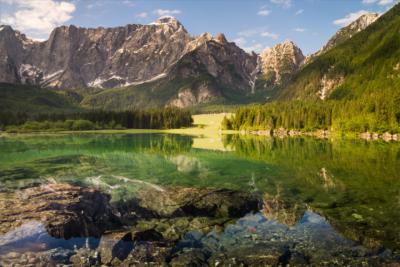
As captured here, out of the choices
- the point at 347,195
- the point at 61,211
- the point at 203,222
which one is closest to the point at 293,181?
the point at 347,195

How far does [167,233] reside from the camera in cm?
2611

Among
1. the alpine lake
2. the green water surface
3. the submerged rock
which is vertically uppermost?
the submerged rock

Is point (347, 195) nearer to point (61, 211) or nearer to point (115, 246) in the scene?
point (115, 246)

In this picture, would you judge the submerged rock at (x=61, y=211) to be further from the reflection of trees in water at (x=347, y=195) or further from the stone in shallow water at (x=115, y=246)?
the reflection of trees in water at (x=347, y=195)

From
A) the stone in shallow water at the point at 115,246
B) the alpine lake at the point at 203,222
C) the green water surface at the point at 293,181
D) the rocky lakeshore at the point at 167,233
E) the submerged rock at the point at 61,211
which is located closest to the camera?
the rocky lakeshore at the point at 167,233

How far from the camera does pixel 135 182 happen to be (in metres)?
49.8

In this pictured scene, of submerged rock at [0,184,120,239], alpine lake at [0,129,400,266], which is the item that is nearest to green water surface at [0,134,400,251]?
alpine lake at [0,129,400,266]

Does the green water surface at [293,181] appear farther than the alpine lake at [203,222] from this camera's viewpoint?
Yes

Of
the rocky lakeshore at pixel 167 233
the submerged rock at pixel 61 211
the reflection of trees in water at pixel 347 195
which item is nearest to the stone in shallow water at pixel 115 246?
the rocky lakeshore at pixel 167 233

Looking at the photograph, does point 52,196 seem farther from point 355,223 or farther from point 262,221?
point 355,223

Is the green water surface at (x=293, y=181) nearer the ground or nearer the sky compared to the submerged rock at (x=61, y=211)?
nearer the ground

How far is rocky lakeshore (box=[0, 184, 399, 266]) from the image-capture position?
21.5 m

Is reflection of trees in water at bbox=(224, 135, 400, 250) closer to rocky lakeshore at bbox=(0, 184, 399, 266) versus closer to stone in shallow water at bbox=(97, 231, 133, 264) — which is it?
rocky lakeshore at bbox=(0, 184, 399, 266)

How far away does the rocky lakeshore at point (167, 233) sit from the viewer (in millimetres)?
21469
